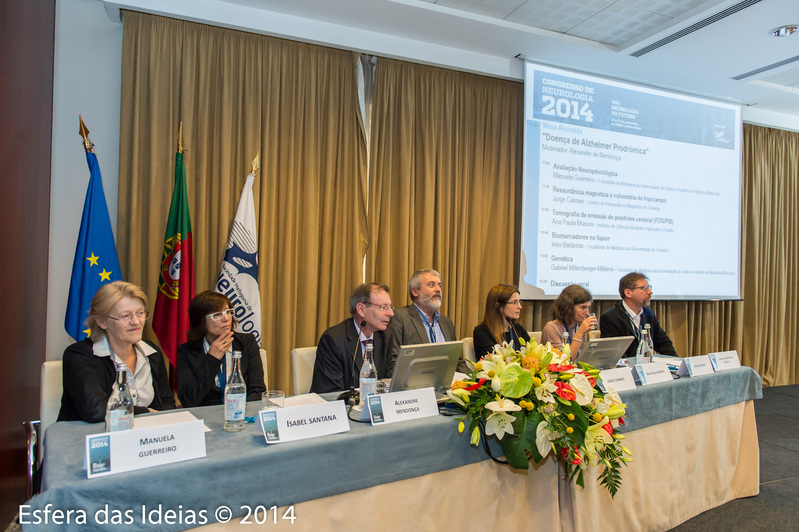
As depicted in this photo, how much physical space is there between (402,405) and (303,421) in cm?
38

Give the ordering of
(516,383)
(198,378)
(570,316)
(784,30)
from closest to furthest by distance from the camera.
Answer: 1. (516,383)
2. (198,378)
3. (570,316)
4. (784,30)

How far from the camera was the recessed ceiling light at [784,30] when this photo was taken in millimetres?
4227

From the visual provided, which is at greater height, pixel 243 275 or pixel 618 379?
pixel 243 275

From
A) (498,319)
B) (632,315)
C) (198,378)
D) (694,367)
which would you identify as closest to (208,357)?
(198,378)

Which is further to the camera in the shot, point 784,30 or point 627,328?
point 784,30

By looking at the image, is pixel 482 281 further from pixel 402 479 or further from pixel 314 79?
pixel 402 479

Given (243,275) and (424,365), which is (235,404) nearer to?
(424,365)

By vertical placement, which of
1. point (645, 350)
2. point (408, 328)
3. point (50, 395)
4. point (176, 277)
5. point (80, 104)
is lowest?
point (50, 395)

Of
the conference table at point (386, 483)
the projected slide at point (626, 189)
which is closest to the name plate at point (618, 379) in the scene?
the conference table at point (386, 483)

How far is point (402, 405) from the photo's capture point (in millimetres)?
1940

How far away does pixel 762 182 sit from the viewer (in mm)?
6449

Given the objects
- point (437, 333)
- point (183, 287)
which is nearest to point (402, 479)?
point (437, 333)

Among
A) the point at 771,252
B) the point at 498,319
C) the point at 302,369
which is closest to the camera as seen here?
the point at 302,369

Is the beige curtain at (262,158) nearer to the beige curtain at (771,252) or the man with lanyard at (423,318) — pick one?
the man with lanyard at (423,318)
